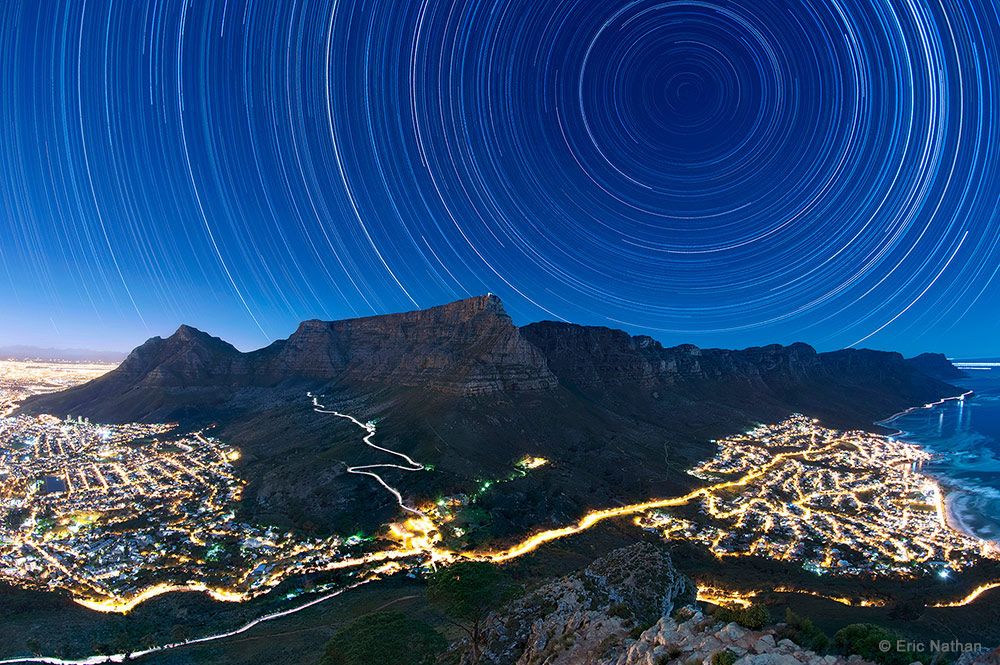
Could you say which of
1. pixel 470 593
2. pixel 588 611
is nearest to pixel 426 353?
pixel 470 593

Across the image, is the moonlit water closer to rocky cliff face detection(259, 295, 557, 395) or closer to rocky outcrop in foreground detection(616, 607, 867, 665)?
rocky cliff face detection(259, 295, 557, 395)

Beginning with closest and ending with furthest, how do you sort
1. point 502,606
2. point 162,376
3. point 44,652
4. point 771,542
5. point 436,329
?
point 502,606 → point 44,652 → point 771,542 → point 436,329 → point 162,376

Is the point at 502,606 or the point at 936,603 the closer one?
the point at 502,606

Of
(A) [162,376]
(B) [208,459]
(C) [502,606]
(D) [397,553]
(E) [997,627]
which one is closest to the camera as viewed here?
(C) [502,606]

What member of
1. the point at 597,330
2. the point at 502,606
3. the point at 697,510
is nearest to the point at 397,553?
the point at 502,606

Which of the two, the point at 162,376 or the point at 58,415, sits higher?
the point at 162,376

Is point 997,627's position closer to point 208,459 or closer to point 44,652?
point 44,652

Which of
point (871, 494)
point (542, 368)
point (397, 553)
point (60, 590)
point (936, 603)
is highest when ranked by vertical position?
point (542, 368)

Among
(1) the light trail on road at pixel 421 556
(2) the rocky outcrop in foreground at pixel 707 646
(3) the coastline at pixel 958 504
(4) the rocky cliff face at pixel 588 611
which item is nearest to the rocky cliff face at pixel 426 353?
(1) the light trail on road at pixel 421 556
